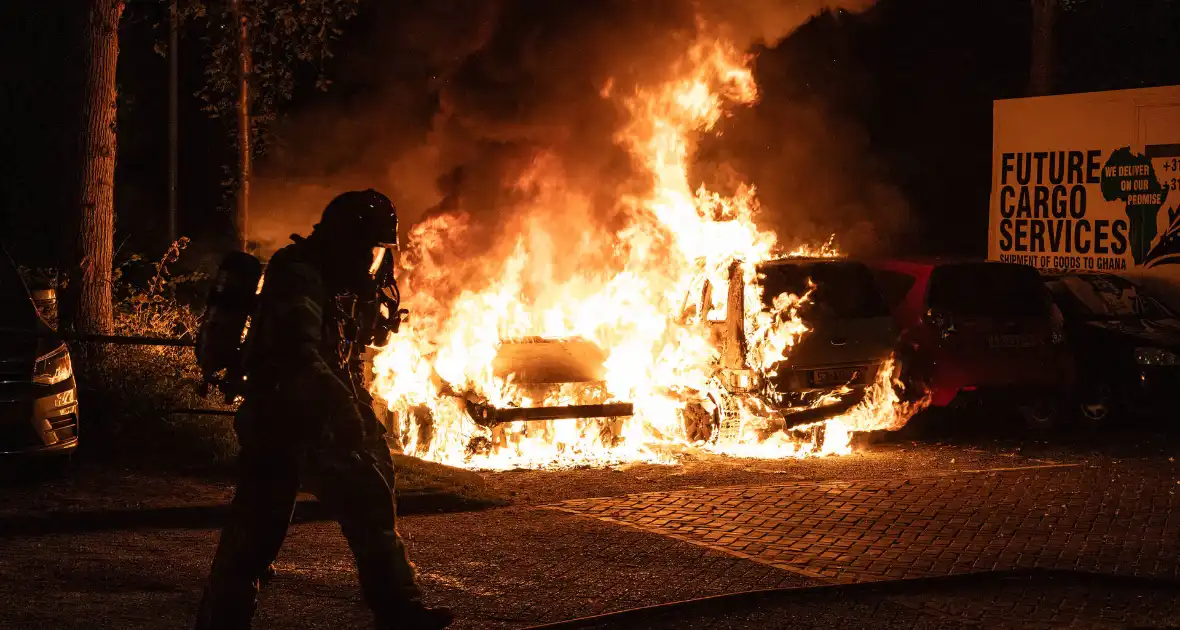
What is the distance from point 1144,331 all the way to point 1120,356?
1.40ft

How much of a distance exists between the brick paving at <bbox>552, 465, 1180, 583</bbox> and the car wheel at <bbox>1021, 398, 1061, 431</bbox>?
2699 millimetres

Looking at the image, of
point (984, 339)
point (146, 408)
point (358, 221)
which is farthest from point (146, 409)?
point (984, 339)

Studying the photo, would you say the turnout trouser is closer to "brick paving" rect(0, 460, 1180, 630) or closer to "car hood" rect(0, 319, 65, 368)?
"brick paving" rect(0, 460, 1180, 630)

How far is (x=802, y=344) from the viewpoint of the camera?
11.4 metres

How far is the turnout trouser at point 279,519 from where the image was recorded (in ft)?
16.6

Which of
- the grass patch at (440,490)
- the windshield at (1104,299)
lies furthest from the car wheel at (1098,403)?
the grass patch at (440,490)

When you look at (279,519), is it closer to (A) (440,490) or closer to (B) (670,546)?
(B) (670,546)

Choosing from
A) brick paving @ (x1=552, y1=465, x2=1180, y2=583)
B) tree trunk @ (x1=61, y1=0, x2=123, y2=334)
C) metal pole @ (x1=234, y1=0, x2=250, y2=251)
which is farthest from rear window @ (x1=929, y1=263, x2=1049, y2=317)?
metal pole @ (x1=234, y1=0, x2=250, y2=251)

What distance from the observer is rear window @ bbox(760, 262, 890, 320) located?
1160 cm

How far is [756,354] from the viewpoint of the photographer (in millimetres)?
11320

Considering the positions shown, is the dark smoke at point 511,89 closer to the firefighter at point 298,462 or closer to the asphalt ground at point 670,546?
the asphalt ground at point 670,546

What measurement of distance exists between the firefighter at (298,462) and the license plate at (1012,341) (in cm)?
861

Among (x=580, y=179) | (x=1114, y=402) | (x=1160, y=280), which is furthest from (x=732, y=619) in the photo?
(x=1160, y=280)

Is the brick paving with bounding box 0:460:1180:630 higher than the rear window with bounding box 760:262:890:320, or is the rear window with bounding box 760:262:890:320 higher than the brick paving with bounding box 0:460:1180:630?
the rear window with bounding box 760:262:890:320
